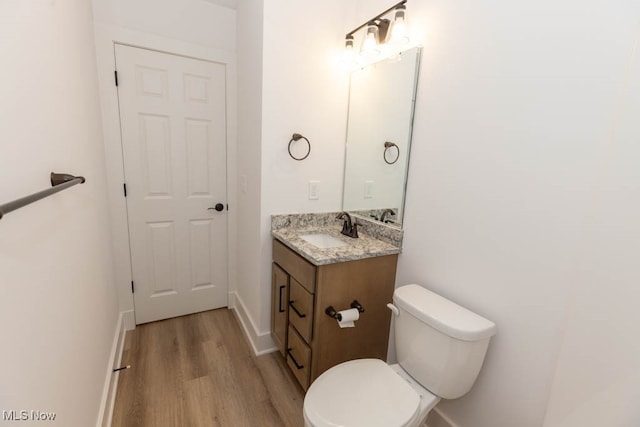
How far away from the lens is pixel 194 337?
2168 mm

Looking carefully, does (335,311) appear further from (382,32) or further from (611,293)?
(382,32)

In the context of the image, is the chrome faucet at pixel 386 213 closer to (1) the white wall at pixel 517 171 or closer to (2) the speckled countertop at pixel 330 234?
(2) the speckled countertop at pixel 330 234

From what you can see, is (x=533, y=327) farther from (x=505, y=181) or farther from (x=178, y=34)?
(x=178, y=34)

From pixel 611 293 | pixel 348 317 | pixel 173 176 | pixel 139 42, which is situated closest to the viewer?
pixel 611 293

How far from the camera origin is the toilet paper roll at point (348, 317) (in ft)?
4.67

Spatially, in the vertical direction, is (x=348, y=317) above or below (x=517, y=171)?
below

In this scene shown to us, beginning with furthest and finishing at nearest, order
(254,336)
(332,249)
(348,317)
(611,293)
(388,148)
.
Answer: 1. (254,336)
2. (388,148)
3. (332,249)
4. (348,317)
5. (611,293)

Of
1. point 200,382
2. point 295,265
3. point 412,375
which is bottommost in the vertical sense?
point 200,382

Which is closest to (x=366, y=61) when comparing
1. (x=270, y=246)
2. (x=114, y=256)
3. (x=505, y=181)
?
(x=505, y=181)

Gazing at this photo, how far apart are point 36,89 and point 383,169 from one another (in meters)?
1.52

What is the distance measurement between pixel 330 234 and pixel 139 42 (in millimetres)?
1827

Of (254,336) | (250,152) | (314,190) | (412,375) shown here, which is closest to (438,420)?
(412,375)

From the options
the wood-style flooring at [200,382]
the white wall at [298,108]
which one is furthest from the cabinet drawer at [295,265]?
the wood-style flooring at [200,382]

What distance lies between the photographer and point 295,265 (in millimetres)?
1616
